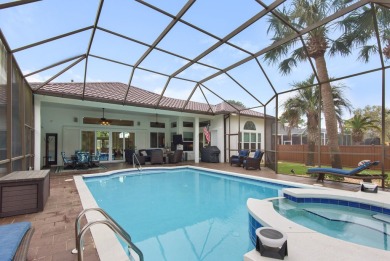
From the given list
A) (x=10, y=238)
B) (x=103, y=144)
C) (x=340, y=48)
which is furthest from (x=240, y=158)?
(x=10, y=238)

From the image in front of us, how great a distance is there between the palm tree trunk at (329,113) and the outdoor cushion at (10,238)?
9469 mm

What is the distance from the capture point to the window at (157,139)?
1599 centimetres

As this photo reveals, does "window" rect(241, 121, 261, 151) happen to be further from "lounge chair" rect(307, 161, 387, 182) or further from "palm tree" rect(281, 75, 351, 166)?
"lounge chair" rect(307, 161, 387, 182)

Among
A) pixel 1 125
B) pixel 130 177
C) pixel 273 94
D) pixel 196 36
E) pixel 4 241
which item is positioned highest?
pixel 196 36

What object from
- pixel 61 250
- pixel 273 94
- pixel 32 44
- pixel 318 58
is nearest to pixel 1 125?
pixel 32 44

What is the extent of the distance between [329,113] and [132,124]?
1193cm

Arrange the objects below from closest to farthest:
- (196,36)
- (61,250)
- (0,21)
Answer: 1. (61,250)
2. (0,21)
3. (196,36)

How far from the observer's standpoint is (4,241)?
2027 mm

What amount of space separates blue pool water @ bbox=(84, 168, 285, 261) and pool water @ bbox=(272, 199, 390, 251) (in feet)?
3.80

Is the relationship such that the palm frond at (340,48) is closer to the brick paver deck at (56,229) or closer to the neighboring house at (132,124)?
the neighboring house at (132,124)

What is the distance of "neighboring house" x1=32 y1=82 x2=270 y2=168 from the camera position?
11.3m

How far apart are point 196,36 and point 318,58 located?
17.8ft

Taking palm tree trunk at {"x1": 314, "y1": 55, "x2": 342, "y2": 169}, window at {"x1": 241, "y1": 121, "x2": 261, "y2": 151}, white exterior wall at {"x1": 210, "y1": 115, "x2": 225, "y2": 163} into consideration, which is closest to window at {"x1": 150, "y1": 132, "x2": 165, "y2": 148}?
white exterior wall at {"x1": 210, "y1": 115, "x2": 225, "y2": 163}

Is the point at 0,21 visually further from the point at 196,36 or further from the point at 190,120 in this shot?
the point at 190,120
